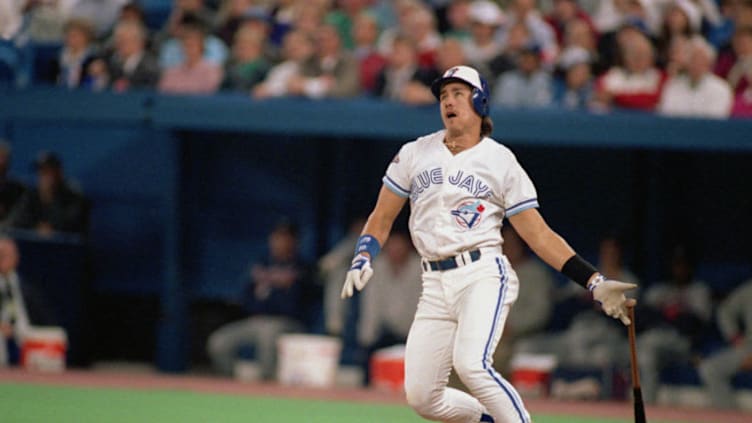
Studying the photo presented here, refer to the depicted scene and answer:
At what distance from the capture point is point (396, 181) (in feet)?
20.3

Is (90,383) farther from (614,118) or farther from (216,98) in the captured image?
Answer: (614,118)

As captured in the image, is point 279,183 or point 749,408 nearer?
point 749,408

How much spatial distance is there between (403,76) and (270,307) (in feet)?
8.02

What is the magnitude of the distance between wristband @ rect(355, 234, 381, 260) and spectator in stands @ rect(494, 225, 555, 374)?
16.2 feet

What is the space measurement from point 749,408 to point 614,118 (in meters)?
2.66

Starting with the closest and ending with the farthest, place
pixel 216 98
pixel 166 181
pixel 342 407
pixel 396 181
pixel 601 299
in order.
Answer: pixel 601 299 < pixel 396 181 < pixel 342 407 < pixel 216 98 < pixel 166 181

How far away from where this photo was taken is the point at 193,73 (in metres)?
11.8

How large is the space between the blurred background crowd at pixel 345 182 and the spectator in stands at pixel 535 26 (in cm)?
2

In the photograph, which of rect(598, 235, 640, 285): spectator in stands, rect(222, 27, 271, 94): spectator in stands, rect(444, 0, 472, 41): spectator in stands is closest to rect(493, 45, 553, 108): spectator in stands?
rect(444, 0, 472, 41): spectator in stands

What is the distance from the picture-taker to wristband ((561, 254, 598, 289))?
587 centimetres

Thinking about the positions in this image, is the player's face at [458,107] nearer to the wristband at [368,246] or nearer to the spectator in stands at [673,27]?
the wristband at [368,246]

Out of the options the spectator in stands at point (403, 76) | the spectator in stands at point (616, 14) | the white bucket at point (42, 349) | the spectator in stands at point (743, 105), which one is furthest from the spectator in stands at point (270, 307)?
the spectator in stands at point (743, 105)

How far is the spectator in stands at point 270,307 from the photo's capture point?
11.5 m

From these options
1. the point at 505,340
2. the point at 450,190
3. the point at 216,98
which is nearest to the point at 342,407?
the point at 505,340
